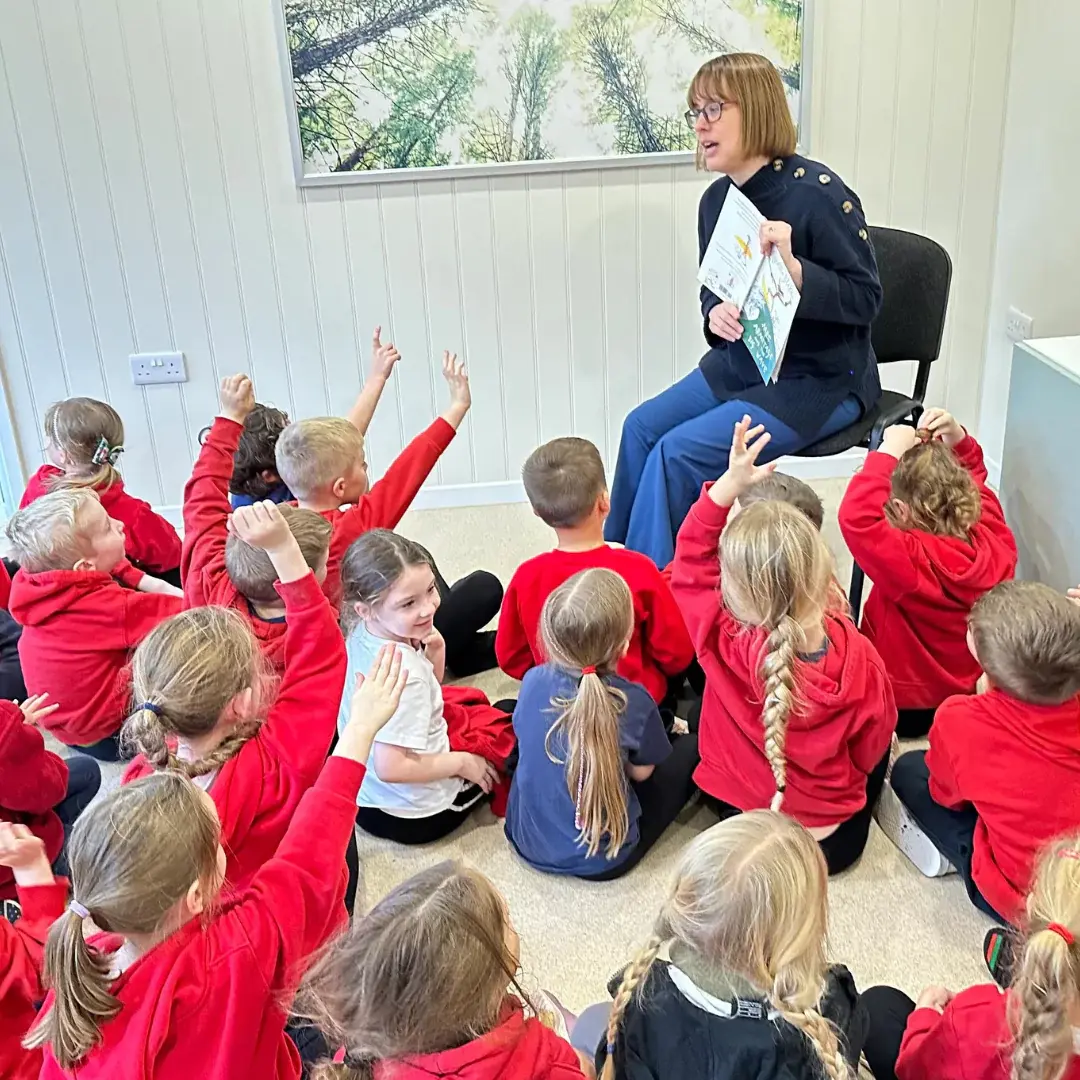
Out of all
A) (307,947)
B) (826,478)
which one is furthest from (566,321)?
(307,947)

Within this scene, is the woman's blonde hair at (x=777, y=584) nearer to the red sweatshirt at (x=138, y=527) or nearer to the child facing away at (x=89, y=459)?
the child facing away at (x=89, y=459)

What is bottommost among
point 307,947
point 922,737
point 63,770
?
point 922,737

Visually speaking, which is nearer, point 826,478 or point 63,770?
point 63,770

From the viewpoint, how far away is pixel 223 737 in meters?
1.69

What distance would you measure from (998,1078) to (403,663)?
1.09m

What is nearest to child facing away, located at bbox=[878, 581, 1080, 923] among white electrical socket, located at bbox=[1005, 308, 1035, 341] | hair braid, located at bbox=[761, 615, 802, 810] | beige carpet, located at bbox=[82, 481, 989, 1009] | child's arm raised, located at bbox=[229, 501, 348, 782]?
beige carpet, located at bbox=[82, 481, 989, 1009]

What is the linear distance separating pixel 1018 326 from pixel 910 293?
1.93 feet

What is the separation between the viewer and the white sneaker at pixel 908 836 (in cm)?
209

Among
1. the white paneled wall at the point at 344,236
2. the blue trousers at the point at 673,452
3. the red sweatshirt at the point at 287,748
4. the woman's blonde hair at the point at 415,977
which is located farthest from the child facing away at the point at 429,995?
the white paneled wall at the point at 344,236

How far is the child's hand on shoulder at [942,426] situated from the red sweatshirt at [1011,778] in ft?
2.31

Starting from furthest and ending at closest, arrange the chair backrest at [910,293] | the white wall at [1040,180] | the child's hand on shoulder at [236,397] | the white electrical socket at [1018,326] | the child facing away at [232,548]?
the white electrical socket at [1018,326] < the white wall at [1040,180] < the chair backrest at [910,293] < the child's hand on shoulder at [236,397] < the child facing away at [232,548]

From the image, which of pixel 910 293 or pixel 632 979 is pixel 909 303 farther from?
pixel 632 979

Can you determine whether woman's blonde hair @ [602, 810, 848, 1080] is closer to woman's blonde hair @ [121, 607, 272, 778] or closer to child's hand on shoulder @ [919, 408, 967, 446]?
woman's blonde hair @ [121, 607, 272, 778]

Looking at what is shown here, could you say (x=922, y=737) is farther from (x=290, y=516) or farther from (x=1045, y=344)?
(x=290, y=516)
